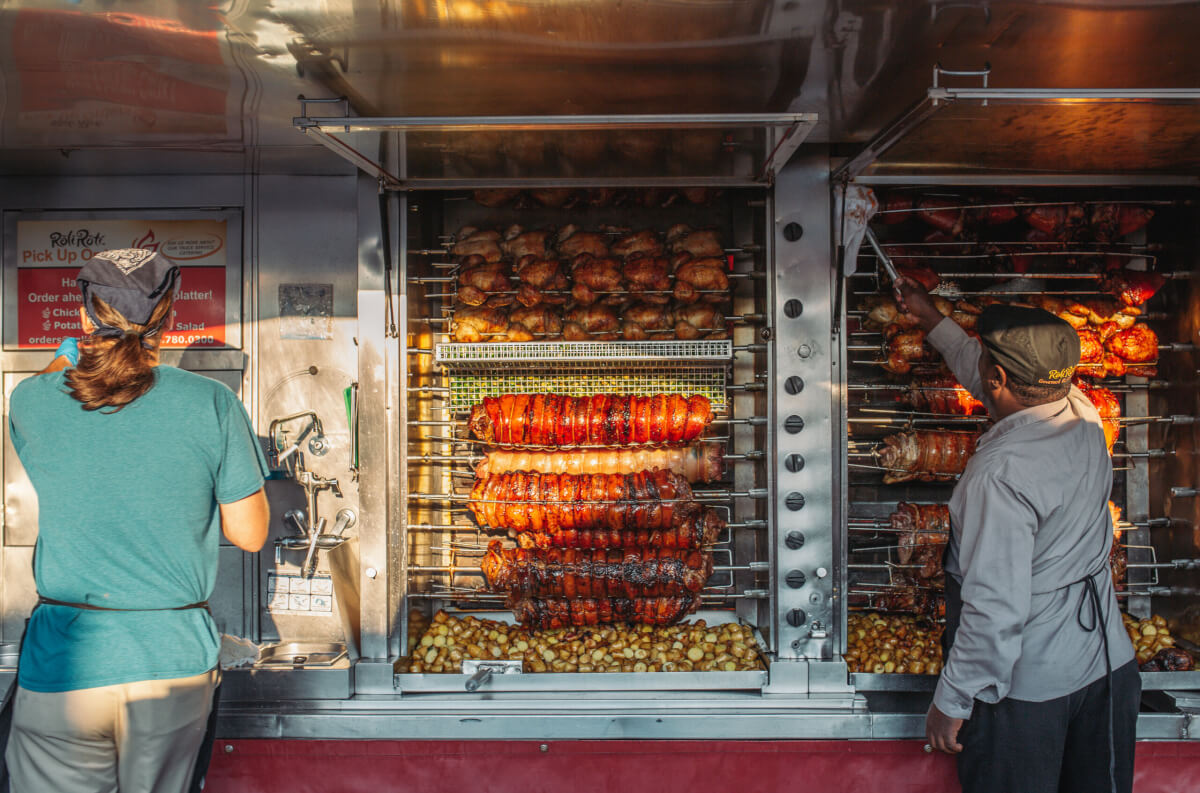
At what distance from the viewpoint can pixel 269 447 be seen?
3.66 metres

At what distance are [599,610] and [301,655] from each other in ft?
4.39

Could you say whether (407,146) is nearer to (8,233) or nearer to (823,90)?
(823,90)

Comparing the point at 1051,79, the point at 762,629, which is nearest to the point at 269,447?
the point at 762,629

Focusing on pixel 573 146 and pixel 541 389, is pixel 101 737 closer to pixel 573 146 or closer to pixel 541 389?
pixel 541 389

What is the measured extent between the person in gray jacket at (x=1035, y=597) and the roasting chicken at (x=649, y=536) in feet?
3.72

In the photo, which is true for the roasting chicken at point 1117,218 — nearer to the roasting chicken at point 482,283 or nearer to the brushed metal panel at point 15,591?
the roasting chicken at point 482,283

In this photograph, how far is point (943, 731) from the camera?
2.45 m

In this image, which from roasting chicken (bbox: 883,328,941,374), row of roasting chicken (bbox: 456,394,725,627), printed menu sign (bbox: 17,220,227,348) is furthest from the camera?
printed menu sign (bbox: 17,220,227,348)

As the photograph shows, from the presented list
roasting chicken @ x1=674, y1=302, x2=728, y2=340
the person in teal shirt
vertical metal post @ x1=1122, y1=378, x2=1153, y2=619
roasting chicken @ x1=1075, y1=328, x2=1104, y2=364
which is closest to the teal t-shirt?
the person in teal shirt

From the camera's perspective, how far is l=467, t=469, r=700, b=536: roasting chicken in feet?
11.0

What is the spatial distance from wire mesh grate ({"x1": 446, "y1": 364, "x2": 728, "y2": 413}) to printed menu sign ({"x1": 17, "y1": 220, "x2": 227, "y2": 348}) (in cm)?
122

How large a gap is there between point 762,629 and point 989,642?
136 centimetres

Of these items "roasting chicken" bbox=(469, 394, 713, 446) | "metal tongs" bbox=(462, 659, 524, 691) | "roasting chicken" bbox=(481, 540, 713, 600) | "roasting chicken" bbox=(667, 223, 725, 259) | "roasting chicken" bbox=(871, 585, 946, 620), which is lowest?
"metal tongs" bbox=(462, 659, 524, 691)

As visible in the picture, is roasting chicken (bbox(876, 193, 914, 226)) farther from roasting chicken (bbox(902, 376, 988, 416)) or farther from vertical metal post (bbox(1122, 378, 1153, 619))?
vertical metal post (bbox(1122, 378, 1153, 619))
